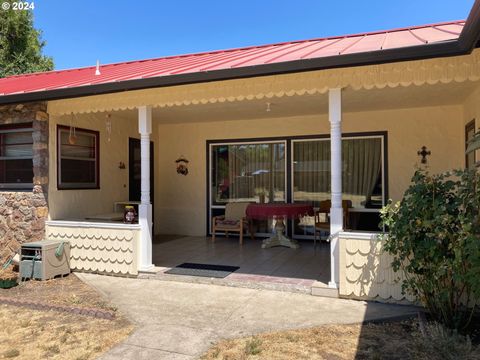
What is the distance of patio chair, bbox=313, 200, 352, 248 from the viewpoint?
7.02 metres

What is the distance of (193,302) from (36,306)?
1.75m

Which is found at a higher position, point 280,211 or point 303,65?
point 303,65

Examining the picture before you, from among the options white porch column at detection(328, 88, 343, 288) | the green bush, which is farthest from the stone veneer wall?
the green bush

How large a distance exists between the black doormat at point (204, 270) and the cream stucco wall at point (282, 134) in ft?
9.77

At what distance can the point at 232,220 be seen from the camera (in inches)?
314

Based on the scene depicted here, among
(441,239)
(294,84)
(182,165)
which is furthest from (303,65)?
(182,165)

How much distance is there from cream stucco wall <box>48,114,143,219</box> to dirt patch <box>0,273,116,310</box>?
1292mm

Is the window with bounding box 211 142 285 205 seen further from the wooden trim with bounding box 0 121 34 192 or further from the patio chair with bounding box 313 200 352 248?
the wooden trim with bounding box 0 121 34 192

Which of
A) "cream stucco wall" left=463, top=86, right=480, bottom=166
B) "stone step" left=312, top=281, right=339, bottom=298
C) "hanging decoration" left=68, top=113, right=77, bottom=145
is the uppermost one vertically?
"cream stucco wall" left=463, top=86, right=480, bottom=166

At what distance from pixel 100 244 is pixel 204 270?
62.3 inches

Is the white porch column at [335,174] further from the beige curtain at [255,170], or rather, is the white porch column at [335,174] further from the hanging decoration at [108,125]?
the hanging decoration at [108,125]

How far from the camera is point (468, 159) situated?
20.4 ft

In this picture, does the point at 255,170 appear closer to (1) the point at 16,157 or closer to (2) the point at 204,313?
(1) the point at 16,157

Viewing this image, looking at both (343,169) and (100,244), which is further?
(343,169)
